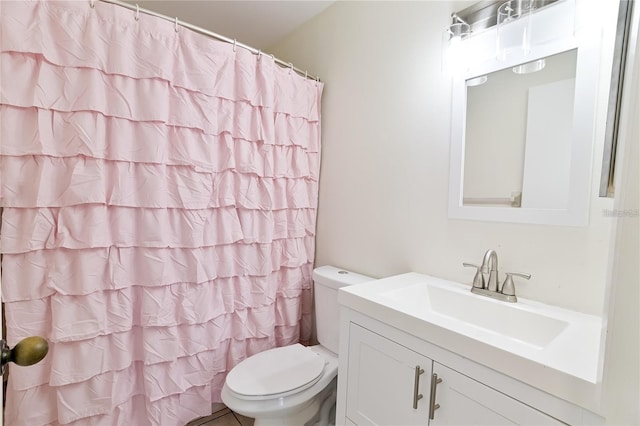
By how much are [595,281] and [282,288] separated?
4.80 ft

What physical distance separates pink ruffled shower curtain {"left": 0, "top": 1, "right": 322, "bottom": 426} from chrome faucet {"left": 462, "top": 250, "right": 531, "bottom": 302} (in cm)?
107

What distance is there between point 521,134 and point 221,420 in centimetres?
203

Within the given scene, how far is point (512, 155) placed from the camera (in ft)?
3.91

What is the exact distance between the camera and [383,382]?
41.2 inches

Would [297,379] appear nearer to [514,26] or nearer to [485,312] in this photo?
[485,312]

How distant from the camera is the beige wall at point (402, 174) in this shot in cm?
105

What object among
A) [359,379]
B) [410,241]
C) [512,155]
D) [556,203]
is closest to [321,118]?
[410,241]

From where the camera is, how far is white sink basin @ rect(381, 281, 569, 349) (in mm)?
984

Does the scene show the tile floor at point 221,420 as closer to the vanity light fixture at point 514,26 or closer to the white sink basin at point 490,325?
the white sink basin at point 490,325

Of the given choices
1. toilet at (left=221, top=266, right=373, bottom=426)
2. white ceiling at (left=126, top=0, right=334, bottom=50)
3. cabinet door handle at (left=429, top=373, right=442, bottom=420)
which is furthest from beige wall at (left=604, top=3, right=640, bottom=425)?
white ceiling at (left=126, top=0, right=334, bottom=50)

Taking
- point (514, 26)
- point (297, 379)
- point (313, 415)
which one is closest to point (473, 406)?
point (297, 379)

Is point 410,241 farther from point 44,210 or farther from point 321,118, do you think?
point 44,210

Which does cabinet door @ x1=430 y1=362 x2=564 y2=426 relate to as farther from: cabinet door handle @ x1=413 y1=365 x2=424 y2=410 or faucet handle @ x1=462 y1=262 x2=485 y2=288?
faucet handle @ x1=462 y1=262 x2=485 y2=288

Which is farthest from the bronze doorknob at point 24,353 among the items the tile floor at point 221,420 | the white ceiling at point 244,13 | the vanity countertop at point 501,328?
the white ceiling at point 244,13
